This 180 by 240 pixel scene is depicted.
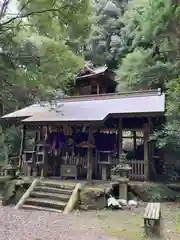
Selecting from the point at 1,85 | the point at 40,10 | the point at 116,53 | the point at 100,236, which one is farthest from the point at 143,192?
the point at 116,53

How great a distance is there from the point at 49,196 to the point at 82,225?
2.21 meters

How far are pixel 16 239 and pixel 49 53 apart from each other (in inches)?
197

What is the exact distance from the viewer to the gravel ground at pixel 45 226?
5.39 meters

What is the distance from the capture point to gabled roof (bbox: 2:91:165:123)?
9258 mm

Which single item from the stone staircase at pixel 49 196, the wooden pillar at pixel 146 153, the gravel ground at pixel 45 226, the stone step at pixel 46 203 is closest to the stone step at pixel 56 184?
the stone staircase at pixel 49 196

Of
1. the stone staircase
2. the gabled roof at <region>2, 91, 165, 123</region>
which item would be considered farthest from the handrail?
the gabled roof at <region>2, 91, 165, 123</region>

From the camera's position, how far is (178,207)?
7.90 metres

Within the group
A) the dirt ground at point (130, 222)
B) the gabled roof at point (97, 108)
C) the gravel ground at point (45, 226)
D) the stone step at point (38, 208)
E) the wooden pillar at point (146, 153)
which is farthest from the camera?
the wooden pillar at point (146, 153)

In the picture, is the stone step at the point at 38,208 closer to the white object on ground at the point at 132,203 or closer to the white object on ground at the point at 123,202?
the white object on ground at the point at 123,202

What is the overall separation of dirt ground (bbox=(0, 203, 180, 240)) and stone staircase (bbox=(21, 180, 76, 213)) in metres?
0.44

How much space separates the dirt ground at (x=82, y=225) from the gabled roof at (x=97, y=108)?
3143 mm

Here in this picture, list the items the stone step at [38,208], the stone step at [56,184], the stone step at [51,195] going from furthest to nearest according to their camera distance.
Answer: the stone step at [56,184]
the stone step at [51,195]
the stone step at [38,208]

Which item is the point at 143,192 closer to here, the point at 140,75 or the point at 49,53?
the point at 49,53

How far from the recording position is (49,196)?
26.8ft
